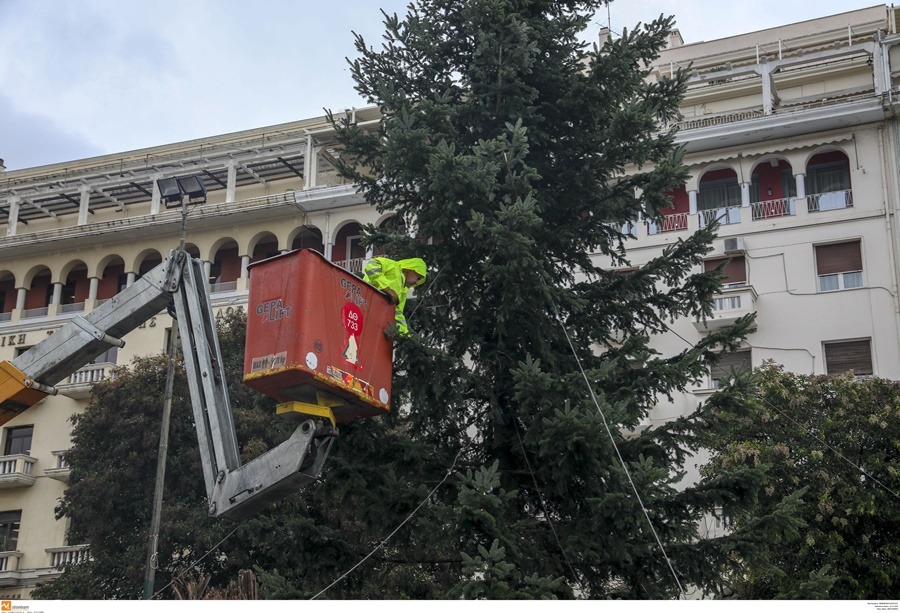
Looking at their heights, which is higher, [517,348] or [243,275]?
[243,275]

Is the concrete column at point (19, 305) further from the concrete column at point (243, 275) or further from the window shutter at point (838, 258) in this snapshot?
the window shutter at point (838, 258)

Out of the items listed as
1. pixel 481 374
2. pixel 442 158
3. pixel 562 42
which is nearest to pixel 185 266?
pixel 442 158

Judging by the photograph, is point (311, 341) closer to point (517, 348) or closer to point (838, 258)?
point (517, 348)

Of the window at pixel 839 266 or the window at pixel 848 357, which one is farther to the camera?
the window at pixel 839 266

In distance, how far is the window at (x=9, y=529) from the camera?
37938mm

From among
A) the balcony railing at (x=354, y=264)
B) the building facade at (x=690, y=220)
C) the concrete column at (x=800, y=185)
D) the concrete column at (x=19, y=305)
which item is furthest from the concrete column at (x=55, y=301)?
the concrete column at (x=800, y=185)

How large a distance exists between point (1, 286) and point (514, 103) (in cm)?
3412

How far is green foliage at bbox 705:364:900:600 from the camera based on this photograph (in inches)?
860

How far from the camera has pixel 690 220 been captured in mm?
35875

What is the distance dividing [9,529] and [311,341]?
31.7 m

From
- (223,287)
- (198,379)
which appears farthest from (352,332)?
(223,287)

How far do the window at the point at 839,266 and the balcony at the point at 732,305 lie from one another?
81.9 inches

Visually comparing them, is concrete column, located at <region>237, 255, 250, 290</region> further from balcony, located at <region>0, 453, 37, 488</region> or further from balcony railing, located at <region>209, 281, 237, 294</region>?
balcony, located at <region>0, 453, 37, 488</region>

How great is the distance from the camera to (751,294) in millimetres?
33156
